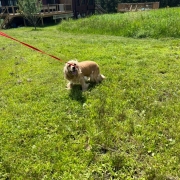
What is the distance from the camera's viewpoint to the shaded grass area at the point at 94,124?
2717 millimetres

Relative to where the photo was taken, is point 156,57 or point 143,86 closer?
point 143,86

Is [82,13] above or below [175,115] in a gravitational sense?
above

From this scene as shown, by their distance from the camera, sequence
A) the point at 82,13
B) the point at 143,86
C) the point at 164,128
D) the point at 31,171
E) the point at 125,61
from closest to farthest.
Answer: the point at 31,171, the point at 164,128, the point at 143,86, the point at 125,61, the point at 82,13

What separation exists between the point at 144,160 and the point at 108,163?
481 millimetres

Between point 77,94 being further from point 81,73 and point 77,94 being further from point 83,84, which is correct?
point 81,73

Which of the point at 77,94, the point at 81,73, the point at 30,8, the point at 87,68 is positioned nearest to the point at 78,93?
the point at 77,94

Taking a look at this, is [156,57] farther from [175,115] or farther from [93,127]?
[93,127]

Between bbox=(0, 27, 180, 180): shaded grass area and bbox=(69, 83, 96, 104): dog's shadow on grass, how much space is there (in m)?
0.02

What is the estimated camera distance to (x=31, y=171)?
2699 millimetres

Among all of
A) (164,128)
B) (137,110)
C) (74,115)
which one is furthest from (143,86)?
(74,115)

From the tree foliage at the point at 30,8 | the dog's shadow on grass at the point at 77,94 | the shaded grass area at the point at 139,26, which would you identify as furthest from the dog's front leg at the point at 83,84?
the tree foliage at the point at 30,8

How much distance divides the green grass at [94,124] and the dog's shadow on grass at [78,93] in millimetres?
21

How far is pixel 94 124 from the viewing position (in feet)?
11.6

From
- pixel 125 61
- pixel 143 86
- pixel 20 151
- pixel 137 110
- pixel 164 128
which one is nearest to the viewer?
pixel 20 151
